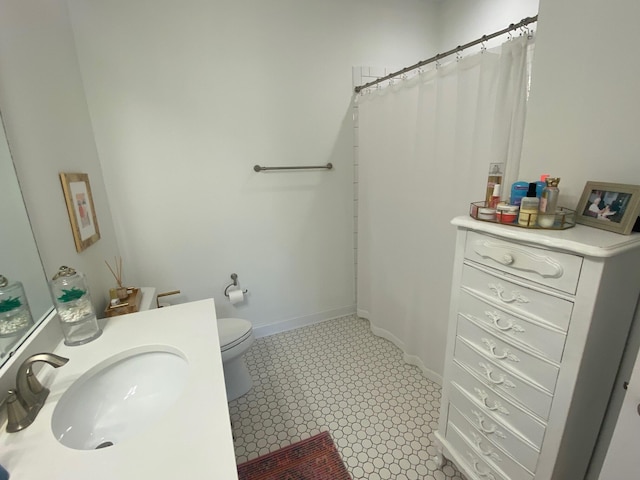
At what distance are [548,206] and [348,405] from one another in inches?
58.5

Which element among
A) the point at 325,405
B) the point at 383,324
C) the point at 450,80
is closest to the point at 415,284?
the point at 383,324

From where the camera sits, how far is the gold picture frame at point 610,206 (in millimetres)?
824

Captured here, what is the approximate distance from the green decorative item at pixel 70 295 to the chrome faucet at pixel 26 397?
320mm

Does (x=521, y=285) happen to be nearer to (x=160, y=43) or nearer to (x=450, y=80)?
(x=450, y=80)

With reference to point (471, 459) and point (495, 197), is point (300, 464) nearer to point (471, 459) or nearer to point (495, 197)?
point (471, 459)

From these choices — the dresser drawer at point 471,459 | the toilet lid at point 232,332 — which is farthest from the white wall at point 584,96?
the toilet lid at point 232,332

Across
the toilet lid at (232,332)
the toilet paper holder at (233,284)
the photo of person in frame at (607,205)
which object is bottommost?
the toilet lid at (232,332)

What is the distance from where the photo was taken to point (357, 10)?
85.1 inches

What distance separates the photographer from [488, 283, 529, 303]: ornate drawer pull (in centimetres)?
90

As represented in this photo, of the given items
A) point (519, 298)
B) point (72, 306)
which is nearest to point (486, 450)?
point (519, 298)

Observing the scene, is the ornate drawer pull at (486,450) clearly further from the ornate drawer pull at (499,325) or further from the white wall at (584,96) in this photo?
the white wall at (584,96)

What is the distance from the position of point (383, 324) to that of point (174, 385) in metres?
1.76

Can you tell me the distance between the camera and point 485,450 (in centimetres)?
112

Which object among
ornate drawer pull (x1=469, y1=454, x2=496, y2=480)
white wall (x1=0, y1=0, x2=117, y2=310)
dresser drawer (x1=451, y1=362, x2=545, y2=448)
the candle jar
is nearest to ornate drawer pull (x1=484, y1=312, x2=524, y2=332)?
dresser drawer (x1=451, y1=362, x2=545, y2=448)
